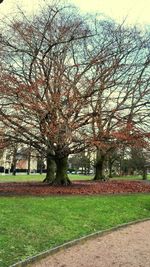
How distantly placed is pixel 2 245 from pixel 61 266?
1.67 meters

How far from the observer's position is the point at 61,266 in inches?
343

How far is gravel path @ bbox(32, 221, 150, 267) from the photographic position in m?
8.96

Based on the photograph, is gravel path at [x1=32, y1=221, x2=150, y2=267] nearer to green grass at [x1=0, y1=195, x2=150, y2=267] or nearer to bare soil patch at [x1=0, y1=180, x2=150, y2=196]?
green grass at [x1=0, y1=195, x2=150, y2=267]

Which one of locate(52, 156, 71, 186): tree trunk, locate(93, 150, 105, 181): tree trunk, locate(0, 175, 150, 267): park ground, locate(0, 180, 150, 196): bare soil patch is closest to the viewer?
Answer: locate(0, 175, 150, 267): park ground

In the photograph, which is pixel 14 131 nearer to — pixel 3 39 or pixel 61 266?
pixel 3 39

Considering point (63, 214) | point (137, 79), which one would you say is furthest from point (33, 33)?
point (63, 214)

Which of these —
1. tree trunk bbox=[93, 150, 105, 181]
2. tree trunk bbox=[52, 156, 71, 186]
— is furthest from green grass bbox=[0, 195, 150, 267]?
tree trunk bbox=[93, 150, 105, 181]

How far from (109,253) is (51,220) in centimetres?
366

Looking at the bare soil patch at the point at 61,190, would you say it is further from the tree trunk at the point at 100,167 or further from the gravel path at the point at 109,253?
the tree trunk at the point at 100,167

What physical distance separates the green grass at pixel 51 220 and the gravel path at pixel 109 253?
1.66ft

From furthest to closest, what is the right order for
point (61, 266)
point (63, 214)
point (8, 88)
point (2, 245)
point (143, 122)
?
point (143, 122) → point (8, 88) → point (63, 214) → point (2, 245) → point (61, 266)

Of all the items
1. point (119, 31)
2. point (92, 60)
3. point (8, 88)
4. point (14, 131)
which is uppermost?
point (119, 31)

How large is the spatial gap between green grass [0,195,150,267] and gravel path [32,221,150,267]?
1.66 ft

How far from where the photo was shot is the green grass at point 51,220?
10036 millimetres
